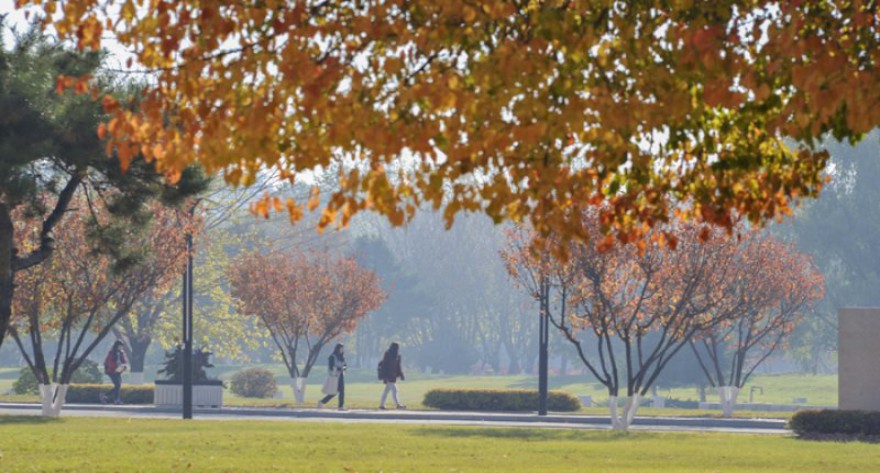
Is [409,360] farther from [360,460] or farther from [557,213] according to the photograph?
[557,213]

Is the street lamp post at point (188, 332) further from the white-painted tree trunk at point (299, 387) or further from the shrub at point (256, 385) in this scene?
the shrub at point (256, 385)

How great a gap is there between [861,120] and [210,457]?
12.1m

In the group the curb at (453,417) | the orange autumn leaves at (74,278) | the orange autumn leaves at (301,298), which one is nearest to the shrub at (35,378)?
the orange autumn leaves at (301,298)

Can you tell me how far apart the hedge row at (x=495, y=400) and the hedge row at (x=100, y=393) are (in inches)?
288

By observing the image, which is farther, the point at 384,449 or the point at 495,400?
the point at 495,400

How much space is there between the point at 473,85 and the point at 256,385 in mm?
42523

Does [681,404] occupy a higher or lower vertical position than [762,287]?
lower

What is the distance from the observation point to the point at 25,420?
28.1 m

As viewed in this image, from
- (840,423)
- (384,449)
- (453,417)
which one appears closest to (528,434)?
(840,423)

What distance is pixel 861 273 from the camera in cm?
7762

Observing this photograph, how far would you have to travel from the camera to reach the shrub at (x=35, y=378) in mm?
48062

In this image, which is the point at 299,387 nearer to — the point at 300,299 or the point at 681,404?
the point at 300,299

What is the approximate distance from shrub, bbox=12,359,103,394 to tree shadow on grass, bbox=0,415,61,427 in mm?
17633

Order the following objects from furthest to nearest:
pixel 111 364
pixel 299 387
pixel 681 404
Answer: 1. pixel 681 404
2. pixel 299 387
3. pixel 111 364
